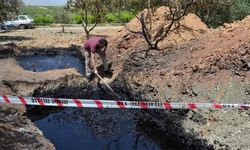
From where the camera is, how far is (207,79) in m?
12.0

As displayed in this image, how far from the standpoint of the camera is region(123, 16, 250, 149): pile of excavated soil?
31.9 ft

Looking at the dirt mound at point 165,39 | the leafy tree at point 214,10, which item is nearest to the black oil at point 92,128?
the dirt mound at point 165,39

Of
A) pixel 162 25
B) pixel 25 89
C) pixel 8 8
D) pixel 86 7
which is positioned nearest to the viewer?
pixel 25 89

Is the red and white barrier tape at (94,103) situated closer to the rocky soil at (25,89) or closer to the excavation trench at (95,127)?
the rocky soil at (25,89)

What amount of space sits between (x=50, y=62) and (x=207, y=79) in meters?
11.0

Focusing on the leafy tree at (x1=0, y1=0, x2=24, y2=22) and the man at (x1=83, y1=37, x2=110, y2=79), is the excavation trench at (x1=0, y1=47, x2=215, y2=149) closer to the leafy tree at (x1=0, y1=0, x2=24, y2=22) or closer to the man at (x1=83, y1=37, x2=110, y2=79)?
the man at (x1=83, y1=37, x2=110, y2=79)

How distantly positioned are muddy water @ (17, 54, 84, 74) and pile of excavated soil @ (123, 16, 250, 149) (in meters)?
4.48

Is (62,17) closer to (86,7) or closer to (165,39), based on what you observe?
(86,7)

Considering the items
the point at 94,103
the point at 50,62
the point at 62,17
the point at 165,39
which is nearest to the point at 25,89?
the point at 94,103

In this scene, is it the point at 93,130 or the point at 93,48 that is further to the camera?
the point at 93,48

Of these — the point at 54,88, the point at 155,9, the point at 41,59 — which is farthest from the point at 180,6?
the point at 54,88

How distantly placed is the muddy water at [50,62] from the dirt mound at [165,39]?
2072 millimetres

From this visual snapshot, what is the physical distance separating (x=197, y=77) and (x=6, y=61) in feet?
25.6

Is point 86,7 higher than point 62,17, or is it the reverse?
point 86,7
